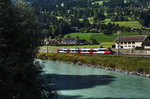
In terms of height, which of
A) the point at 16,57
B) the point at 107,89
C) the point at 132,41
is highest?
the point at 16,57

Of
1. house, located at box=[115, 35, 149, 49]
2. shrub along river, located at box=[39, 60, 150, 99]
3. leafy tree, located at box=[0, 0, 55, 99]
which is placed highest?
leafy tree, located at box=[0, 0, 55, 99]

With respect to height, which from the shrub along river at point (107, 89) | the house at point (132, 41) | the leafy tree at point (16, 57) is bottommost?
the house at point (132, 41)

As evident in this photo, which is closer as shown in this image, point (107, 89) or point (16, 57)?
point (16, 57)

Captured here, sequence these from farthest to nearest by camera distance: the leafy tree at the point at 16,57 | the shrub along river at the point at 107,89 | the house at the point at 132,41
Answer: the house at the point at 132,41 → the shrub along river at the point at 107,89 → the leafy tree at the point at 16,57

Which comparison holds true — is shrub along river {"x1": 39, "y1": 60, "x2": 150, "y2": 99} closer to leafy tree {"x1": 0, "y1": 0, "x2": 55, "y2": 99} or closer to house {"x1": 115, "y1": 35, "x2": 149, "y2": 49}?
leafy tree {"x1": 0, "y1": 0, "x2": 55, "y2": 99}

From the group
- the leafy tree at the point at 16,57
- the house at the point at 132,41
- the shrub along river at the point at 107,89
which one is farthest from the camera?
the house at the point at 132,41

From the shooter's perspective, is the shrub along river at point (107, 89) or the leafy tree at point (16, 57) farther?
the shrub along river at point (107, 89)

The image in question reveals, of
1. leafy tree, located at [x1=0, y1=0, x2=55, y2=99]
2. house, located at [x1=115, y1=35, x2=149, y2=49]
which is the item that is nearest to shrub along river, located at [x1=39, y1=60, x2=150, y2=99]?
leafy tree, located at [x1=0, y1=0, x2=55, y2=99]

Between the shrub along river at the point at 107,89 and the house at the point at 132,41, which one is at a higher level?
the shrub along river at the point at 107,89

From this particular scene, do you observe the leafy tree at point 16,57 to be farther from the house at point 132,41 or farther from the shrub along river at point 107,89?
the house at point 132,41

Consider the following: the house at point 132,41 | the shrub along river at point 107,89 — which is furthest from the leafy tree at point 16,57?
the house at point 132,41

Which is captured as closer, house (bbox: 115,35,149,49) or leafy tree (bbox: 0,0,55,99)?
leafy tree (bbox: 0,0,55,99)

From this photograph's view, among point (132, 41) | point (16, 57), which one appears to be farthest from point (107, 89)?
point (132, 41)

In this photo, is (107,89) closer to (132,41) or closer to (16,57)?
(16,57)
